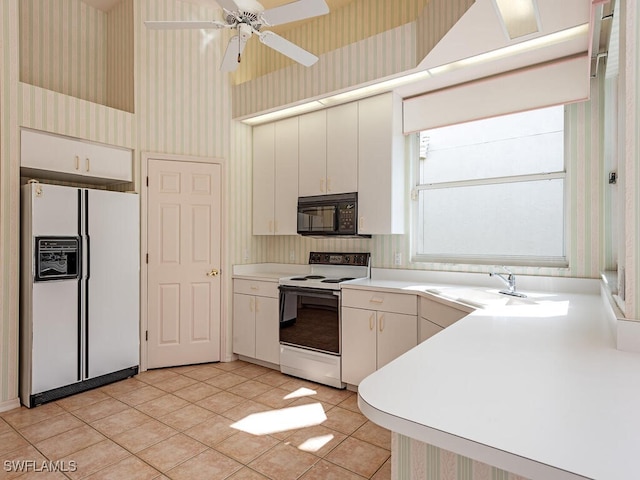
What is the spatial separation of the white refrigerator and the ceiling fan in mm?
1666

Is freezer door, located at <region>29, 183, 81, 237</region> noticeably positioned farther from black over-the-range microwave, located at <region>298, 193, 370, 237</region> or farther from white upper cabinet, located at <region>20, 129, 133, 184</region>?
black over-the-range microwave, located at <region>298, 193, 370, 237</region>

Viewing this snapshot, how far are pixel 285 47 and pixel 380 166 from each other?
125 centimetres

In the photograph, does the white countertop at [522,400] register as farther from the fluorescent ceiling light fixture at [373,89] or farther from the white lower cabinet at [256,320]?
the white lower cabinet at [256,320]

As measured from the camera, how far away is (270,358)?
369 centimetres

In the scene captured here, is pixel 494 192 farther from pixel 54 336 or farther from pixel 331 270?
pixel 54 336

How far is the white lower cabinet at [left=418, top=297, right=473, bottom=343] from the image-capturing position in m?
2.32

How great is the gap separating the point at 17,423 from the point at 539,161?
431 cm

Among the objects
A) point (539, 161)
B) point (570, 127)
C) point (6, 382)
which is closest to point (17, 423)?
point (6, 382)

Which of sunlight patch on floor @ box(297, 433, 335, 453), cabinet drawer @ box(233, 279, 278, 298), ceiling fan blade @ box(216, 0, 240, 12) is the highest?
ceiling fan blade @ box(216, 0, 240, 12)

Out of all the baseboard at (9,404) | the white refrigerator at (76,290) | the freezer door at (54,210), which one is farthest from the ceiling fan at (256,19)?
the baseboard at (9,404)

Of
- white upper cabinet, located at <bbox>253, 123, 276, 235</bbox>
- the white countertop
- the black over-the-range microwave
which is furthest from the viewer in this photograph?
white upper cabinet, located at <bbox>253, 123, 276, 235</bbox>

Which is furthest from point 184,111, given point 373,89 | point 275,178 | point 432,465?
point 432,465

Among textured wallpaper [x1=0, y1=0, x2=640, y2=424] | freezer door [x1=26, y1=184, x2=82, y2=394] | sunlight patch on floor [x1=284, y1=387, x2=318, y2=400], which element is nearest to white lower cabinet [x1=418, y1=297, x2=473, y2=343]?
textured wallpaper [x1=0, y1=0, x2=640, y2=424]

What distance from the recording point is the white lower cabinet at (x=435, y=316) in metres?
2.32
